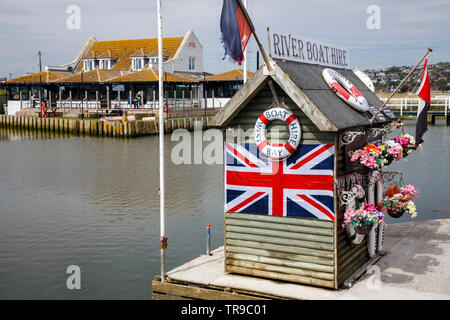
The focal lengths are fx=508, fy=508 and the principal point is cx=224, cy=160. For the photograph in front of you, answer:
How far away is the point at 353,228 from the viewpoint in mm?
11273

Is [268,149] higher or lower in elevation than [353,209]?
higher

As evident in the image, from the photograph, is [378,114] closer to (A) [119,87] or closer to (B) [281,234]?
(B) [281,234]

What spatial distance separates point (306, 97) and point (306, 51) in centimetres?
244

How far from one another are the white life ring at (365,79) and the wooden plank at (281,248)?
6.30m

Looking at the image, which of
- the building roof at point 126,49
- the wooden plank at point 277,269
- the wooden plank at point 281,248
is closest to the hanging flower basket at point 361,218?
the wooden plank at point 281,248

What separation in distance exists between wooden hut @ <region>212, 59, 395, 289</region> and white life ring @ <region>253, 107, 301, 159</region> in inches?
5.8

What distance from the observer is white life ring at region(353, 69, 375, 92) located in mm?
15151

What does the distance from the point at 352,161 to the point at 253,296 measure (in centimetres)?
368

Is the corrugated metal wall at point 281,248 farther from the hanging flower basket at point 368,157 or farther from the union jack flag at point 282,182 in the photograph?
the hanging flower basket at point 368,157

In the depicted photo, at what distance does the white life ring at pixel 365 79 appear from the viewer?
15.2 m
